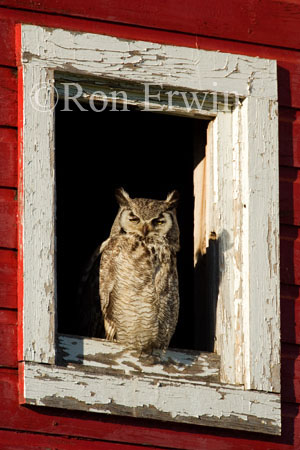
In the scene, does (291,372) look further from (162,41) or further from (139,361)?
(162,41)

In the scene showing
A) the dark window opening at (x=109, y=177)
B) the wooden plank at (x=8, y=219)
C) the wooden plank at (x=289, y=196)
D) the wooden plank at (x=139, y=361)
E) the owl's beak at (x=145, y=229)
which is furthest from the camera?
the dark window opening at (x=109, y=177)

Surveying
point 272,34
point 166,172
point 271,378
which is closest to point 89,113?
point 166,172

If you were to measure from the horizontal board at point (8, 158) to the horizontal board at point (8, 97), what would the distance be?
0.04m

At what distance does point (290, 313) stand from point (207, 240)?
0.56 meters

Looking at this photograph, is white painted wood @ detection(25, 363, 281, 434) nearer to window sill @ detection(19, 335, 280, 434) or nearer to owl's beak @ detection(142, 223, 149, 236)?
window sill @ detection(19, 335, 280, 434)

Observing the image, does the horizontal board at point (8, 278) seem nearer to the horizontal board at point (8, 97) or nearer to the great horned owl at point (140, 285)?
the horizontal board at point (8, 97)

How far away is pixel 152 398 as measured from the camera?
556cm

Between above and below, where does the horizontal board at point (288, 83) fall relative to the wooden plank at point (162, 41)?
below

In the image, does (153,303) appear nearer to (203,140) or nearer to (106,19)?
(203,140)

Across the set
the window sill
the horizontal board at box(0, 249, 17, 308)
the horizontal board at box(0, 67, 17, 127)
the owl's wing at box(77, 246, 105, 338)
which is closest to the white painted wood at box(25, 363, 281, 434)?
the window sill

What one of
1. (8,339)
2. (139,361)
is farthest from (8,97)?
(139,361)

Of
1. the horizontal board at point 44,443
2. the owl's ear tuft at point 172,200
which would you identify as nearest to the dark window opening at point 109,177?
the owl's ear tuft at point 172,200

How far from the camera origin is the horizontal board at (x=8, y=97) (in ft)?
18.9

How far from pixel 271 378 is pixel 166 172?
2541mm
